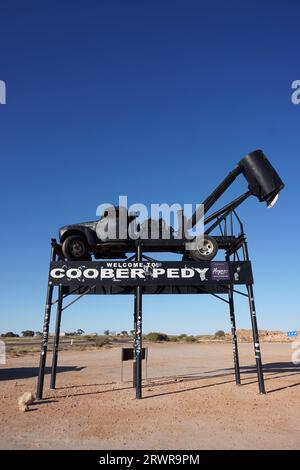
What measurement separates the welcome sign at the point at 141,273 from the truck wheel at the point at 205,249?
1.54 feet

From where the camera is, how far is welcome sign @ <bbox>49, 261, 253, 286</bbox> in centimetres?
1379

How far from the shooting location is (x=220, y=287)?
15.5 m

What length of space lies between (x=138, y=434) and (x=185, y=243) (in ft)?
26.8

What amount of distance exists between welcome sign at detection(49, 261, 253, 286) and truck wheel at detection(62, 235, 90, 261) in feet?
2.60

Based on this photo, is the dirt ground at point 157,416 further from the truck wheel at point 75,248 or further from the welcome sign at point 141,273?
the truck wheel at point 75,248

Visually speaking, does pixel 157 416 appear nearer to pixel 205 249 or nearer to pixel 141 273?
pixel 141 273

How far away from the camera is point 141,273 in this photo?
1389 centimetres

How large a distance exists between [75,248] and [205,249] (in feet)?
17.2

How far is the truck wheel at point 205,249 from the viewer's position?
14702mm

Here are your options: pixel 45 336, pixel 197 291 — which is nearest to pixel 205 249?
pixel 197 291

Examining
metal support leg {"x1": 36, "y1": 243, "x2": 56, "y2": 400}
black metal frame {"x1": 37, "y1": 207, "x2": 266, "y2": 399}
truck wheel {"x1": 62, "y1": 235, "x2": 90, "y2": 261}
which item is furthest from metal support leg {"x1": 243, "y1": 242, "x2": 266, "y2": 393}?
metal support leg {"x1": 36, "y1": 243, "x2": 56, "y2": 400}

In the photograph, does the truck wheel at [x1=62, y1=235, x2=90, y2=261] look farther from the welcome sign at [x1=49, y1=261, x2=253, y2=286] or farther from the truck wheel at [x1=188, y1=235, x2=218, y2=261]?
the truck wheel at [x1=188, y1=235, x2=218, y2=261]
